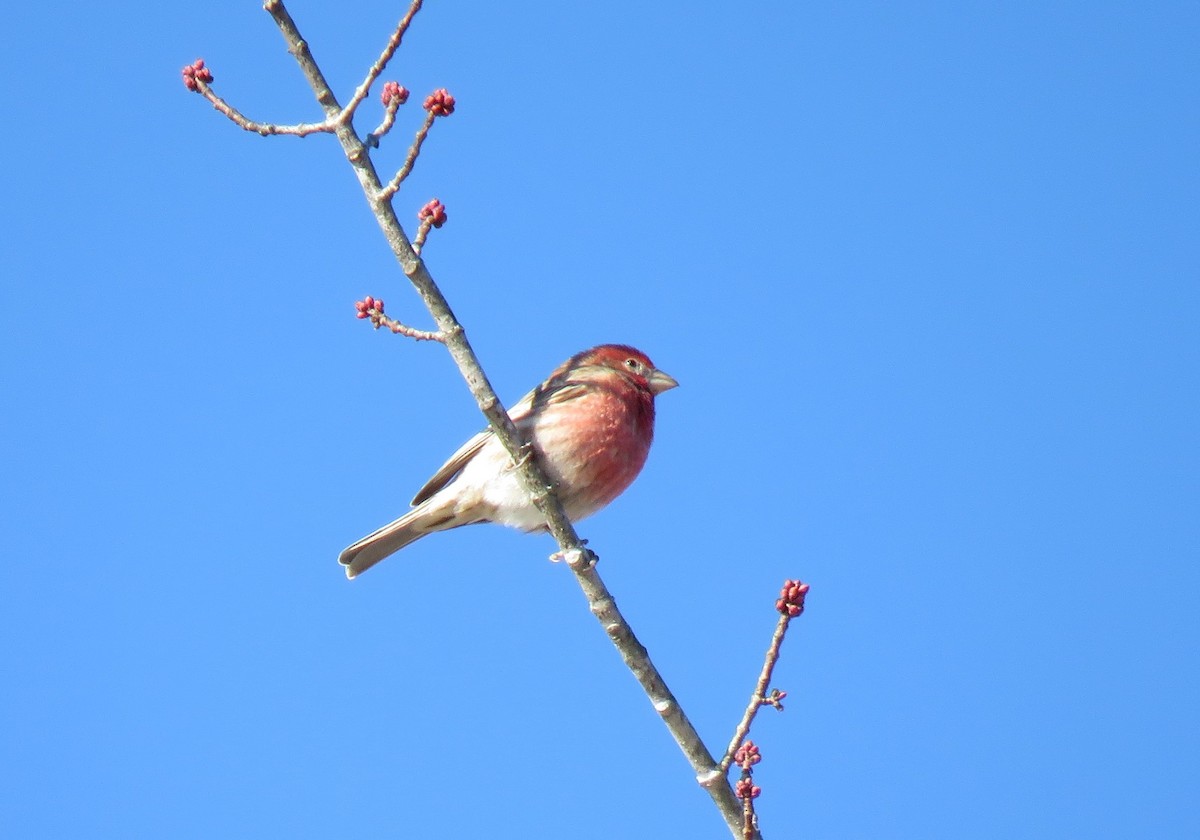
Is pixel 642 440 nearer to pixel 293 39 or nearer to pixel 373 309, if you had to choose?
pixel 373 309

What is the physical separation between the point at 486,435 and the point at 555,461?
0.64 meters

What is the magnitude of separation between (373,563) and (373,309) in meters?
3.24

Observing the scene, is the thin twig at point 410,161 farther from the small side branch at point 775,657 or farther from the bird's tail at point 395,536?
the bird's tail at point 395,536

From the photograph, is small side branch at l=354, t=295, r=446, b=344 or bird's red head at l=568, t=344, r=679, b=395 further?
bird's red head at l=568, t=344, r=679, b=395

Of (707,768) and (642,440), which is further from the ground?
(642,440)

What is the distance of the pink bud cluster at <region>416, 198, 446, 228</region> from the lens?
4.68m

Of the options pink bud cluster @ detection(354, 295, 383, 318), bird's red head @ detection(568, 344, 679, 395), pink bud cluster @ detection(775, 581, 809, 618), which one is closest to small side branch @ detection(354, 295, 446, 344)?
pink bud cluster @ detection(354, 295, 383, 318)

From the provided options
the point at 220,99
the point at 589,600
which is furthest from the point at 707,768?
the point at 220,99

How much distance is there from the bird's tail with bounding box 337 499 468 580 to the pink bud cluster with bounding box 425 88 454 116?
3312mm

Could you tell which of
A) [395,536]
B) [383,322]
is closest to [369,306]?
[383,322]

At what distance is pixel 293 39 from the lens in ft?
14.9

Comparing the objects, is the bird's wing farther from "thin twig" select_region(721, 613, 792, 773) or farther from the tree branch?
"thin twig" select_region(721, 613, 792, 773)

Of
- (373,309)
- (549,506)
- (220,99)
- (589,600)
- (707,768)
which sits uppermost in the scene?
(220,99)

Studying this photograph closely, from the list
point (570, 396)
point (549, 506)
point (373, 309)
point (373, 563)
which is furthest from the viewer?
point (373, 563)
